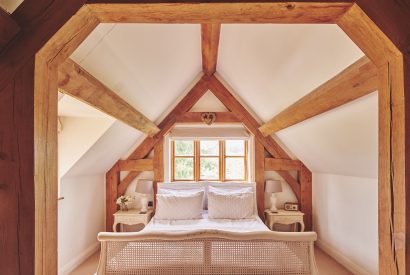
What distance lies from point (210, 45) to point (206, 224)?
238 cm

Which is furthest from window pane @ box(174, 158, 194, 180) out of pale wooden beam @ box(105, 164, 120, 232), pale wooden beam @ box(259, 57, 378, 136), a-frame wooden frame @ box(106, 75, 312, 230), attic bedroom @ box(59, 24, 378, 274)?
pale wooden beam @ box(259, 57, 378, 136)

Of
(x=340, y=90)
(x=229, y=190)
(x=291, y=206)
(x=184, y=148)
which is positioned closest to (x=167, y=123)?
(x=184, y=148)

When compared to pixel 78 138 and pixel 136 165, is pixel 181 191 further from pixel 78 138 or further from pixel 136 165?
pixel 78 138

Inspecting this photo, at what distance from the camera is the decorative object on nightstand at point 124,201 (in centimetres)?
464

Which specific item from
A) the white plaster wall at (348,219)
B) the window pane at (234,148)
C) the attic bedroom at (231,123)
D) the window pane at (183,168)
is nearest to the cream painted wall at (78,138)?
the attic bedroom at (231,123)

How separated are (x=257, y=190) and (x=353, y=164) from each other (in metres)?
1.89

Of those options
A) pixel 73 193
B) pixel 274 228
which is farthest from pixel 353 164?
pixel 73 193

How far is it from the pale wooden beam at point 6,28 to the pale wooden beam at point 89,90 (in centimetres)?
73

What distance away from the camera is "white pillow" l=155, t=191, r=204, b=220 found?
428 cm

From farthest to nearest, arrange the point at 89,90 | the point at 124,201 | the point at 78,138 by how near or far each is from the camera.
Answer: the point at 124,201 < the point at 78,138 < the point at 89,90

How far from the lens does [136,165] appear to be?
489 cm

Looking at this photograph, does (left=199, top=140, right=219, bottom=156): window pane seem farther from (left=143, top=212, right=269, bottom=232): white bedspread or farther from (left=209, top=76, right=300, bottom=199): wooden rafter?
(left=143, top=212, right=269, bottom=232): white bedspread

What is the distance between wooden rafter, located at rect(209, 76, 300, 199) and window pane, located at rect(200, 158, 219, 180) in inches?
34.5

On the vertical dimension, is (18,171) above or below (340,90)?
below
